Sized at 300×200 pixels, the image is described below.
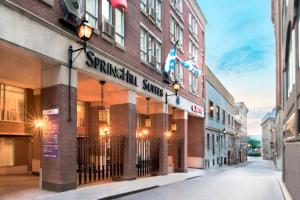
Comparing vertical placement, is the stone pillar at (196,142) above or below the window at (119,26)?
below

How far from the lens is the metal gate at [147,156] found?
72.5 ft

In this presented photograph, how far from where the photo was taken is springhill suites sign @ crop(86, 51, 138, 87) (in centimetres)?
1554

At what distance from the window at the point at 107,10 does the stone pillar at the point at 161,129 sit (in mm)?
8738

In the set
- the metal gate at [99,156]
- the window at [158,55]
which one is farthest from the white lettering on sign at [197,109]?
the metal gate at [99,156]

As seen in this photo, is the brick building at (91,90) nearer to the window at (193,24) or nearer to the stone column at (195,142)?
the window at (193,24)

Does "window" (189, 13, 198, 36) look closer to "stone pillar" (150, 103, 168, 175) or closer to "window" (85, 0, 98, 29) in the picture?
"stone pillar" (150, 103, 168, 175)

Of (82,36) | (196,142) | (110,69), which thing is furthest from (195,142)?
(82,36)

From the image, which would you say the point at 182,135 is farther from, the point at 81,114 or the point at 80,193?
the point at 80,193

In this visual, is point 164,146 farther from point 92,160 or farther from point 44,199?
point 44,199

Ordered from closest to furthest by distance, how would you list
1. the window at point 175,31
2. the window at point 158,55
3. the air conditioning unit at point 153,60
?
1. the air conditioning unit at point 153,60
2. the window at point 158,55
3. the window at point 175,31

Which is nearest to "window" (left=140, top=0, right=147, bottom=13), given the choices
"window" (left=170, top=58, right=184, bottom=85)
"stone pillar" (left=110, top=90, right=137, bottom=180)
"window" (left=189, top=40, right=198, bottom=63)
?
"stone pillar" (left=110, top=90, right=137, bottom=180)

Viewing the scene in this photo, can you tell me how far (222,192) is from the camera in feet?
53.8

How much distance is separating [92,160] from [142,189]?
308 centimetres

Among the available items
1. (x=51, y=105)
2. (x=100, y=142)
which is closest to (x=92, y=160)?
(x=100, y=142)
